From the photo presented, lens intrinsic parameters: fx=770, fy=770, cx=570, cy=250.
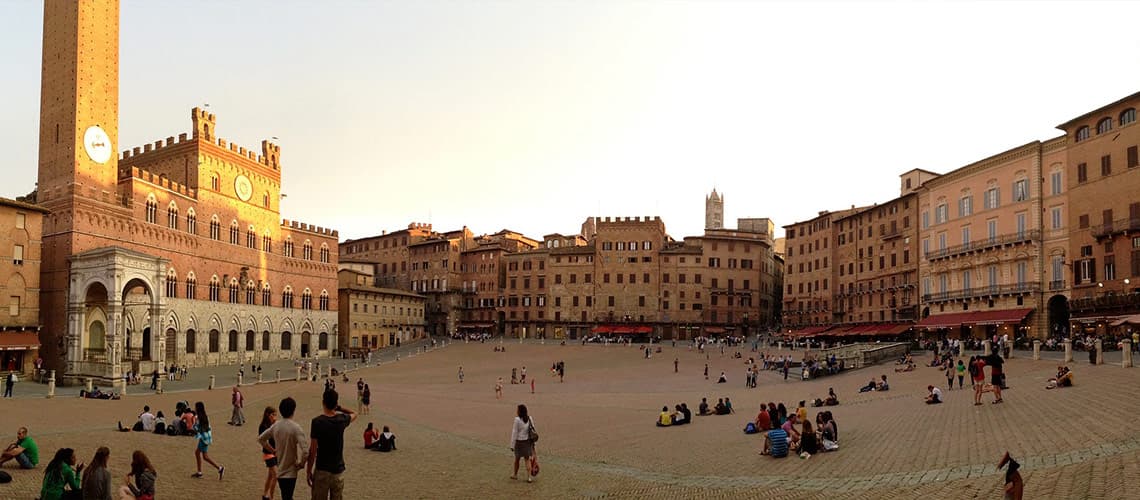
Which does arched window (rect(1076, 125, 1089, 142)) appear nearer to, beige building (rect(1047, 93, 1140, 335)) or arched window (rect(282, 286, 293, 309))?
beige building (rect(1047, 93, 1140, 335))

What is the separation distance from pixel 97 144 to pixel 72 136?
1627 mm

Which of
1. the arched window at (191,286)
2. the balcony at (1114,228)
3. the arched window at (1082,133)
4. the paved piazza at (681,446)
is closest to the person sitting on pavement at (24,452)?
the paved piazza at (681,446)

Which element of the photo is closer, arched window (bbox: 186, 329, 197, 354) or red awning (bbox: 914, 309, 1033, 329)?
red awning (bbox: 914, 309, 1033, 329)

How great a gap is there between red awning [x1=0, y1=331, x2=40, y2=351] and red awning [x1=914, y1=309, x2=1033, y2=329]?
62.3 metres

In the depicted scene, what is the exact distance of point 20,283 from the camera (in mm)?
45375

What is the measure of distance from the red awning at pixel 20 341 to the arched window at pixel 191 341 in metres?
13.4

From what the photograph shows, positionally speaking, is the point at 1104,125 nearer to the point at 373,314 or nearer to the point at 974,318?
the point at 974,318

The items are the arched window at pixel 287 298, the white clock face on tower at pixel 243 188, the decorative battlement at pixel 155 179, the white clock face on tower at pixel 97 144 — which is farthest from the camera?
the arched window at pixel 287 298

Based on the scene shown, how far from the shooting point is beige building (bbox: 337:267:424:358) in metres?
82.0

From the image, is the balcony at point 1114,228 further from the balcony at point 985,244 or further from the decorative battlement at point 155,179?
the decorative battlement at point 155,179

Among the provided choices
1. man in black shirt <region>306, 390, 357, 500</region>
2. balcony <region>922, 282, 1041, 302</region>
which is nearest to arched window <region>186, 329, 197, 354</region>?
man in black shirt <region>306, 390, 357, 500</region>

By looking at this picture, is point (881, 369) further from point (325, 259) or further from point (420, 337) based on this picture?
point (420, 337)

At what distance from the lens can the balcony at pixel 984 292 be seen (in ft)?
177

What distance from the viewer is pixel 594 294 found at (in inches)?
3735
